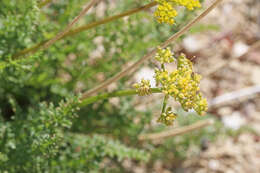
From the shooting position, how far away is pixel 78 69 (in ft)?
7.32

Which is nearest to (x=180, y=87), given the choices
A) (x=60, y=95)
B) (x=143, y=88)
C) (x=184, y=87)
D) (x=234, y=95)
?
(x=184, y=87)

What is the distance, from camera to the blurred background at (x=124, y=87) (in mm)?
1823

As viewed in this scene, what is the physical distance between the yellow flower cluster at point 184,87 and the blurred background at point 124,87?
135 mm

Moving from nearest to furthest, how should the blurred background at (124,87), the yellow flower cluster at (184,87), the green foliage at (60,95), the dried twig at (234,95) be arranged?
the yellow flower cluster at (184,87)
the green foliage at (60,95)
the blurred background at (124,87)
the dried twig at (234,95)

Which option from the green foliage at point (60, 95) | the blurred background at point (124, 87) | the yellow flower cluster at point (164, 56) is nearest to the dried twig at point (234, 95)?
the blurred background at point (124, 87)

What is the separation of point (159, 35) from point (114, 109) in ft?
1.86

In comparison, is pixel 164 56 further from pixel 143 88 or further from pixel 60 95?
pixel 60 95

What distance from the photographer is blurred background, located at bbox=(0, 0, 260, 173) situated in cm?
182

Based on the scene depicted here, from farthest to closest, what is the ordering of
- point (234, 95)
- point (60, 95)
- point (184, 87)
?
1. point (234, 95)
2. point (60, 95)
3. point (184, 87)

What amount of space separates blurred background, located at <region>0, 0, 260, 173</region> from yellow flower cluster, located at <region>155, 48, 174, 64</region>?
104 millimetres

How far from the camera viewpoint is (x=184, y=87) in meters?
1.12

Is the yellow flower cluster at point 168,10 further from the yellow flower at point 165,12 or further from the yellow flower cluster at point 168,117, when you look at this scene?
the yellow flower cluster at point 168,117

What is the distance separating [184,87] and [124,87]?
121 cm

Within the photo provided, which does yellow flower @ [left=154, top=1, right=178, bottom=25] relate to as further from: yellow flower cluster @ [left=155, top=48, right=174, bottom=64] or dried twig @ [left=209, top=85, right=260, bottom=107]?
dried twig @ [left=209, top=85, right=260, bottom=107]
